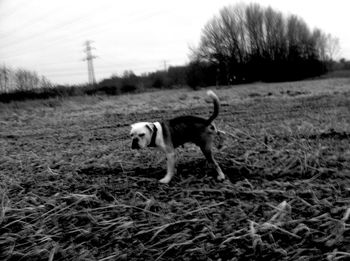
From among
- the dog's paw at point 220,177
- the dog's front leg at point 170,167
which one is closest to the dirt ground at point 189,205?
the dog's paw at point 220,177

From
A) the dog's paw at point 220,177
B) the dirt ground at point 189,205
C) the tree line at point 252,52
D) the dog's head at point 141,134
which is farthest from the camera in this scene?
the tree line at point 252,52

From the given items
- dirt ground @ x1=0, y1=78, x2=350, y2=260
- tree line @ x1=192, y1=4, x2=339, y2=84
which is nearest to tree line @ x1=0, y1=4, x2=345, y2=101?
tree line @ x1=192, y1=4, x2=339, y2=84

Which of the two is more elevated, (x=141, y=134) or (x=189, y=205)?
(x=141, y=134)

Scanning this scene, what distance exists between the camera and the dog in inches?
168

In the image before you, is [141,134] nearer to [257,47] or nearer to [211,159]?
[211,159]

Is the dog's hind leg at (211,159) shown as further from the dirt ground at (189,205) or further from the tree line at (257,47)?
the tree line at (257,47)

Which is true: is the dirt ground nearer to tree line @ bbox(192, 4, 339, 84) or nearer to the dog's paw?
the dog's paw

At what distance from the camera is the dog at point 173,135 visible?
4.28 metres

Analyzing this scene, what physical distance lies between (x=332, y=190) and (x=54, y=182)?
137 inches

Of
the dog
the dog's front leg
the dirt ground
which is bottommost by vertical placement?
the dirt ground

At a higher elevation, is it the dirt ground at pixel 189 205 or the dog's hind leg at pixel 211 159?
the dog's hind leg at pixel 211 159

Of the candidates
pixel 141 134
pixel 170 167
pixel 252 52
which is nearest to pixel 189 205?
pixel 170 167

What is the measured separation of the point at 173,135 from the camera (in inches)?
177

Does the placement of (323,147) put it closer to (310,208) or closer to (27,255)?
(310,208)
